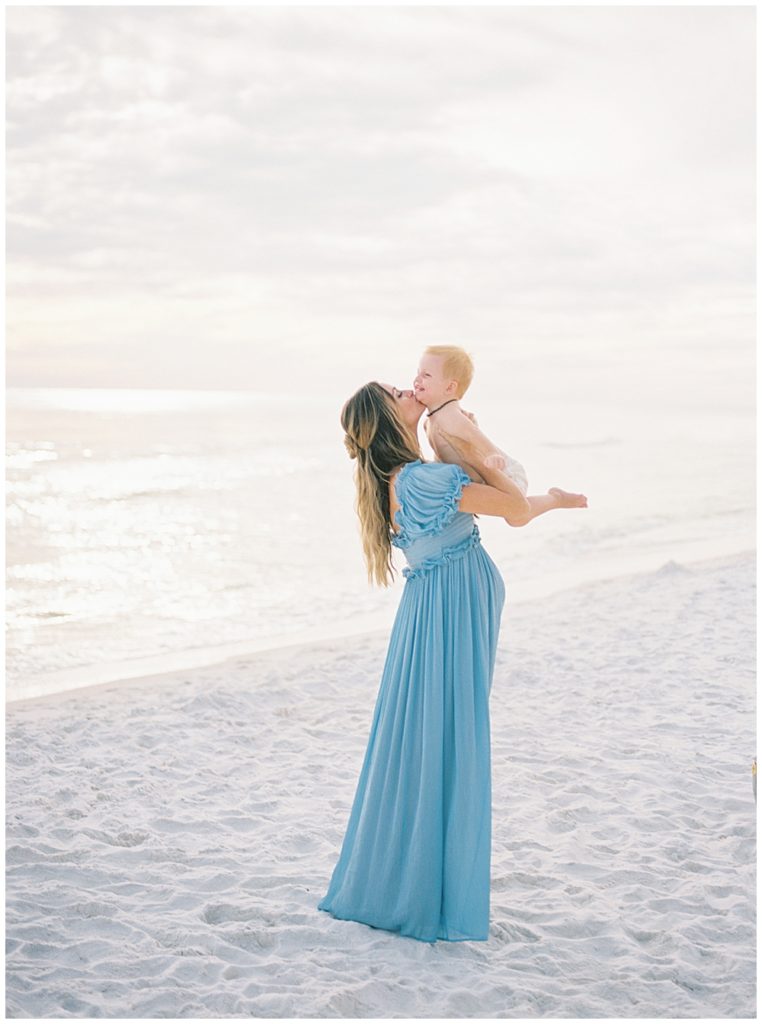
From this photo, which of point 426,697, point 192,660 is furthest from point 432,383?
point 192,660

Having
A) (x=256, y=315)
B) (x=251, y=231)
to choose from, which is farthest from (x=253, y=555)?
(x=256, y=315)

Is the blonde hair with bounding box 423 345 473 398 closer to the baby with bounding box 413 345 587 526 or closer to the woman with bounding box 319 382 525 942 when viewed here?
the baby with bounding box 413 345 587 526

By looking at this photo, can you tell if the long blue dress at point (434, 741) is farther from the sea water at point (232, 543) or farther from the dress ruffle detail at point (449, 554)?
the sea water at point (232, 543)

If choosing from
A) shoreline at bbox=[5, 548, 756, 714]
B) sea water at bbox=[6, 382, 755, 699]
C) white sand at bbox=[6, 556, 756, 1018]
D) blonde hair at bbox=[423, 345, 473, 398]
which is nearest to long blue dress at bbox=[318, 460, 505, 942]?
white sand at bbox=[6, 556, 756, 1018]

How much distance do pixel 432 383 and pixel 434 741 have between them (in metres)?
1.35

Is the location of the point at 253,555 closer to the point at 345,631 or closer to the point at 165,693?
the point at 345,631

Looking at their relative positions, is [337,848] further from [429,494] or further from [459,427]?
[459,427]

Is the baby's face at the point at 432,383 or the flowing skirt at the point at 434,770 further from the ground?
the baby's face at the point at 432,383

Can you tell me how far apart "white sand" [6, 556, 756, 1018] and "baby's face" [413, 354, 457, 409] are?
82.8 inches

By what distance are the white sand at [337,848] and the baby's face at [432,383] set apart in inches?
82.8

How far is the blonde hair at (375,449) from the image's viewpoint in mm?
3820

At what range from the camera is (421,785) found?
3857 millimetres

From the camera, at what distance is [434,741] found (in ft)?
12.6

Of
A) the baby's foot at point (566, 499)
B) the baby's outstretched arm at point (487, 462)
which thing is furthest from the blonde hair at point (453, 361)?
the baby's foot at point (566, 499)
